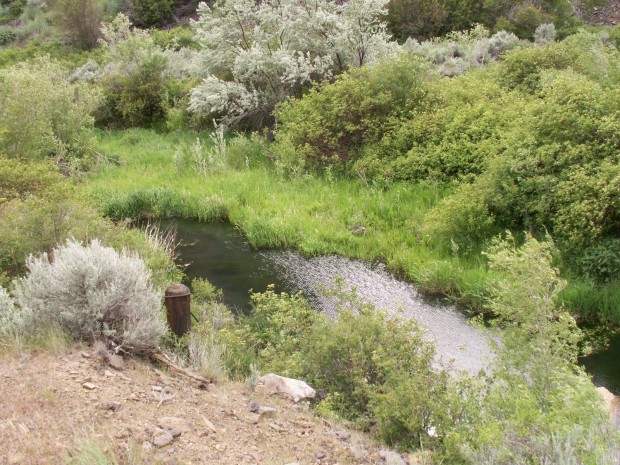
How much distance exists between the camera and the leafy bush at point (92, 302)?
552 cm

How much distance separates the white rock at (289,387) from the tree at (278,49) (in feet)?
37.5

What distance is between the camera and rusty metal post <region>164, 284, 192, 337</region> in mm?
6266

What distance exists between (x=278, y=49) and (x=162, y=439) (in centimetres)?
1418

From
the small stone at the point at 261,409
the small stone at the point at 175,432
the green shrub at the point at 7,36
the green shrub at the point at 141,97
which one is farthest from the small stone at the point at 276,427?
the green shrub at the point at 7,36

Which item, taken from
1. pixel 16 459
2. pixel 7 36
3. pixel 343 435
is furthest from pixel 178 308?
pixel 7 36

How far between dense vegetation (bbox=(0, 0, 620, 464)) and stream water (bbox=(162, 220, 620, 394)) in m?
0.33

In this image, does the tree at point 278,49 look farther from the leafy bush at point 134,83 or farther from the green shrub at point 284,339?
the green shrub at point 284,339

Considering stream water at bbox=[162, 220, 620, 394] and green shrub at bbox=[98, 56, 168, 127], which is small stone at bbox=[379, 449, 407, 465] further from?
green shrub at bbox=[98, 56, 168, 127]

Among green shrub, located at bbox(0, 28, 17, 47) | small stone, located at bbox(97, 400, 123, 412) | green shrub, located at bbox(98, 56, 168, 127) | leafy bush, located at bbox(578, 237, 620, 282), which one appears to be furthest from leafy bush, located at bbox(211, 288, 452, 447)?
green shrub, located at bbox(0, 28, 17, 47)

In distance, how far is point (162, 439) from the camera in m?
4.21

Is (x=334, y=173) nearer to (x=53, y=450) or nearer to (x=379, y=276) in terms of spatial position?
(x=379, y=276)

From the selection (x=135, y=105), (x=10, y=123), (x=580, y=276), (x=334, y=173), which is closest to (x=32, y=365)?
(x=580, y=276)

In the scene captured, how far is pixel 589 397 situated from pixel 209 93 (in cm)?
1402

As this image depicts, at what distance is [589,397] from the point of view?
4.19 metres
